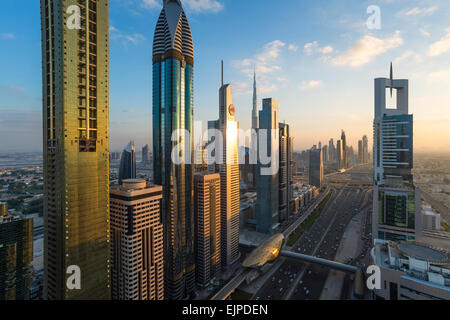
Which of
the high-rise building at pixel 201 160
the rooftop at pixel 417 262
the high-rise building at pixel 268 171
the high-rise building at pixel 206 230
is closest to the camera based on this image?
the rooftop at pixel 417 262

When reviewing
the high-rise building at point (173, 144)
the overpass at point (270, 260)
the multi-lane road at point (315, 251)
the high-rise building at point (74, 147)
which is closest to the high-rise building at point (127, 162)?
the high-rise building at point (173, 144)

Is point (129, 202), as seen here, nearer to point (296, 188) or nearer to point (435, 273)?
point (435, 273)

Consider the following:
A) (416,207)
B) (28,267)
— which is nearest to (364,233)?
(416,207)

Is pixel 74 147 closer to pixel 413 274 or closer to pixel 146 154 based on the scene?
pixel 413 274

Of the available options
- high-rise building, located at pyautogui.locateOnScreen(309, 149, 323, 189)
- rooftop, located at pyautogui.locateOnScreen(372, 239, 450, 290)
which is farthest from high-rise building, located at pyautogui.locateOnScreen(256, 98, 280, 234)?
high-rise building, located at pyautogui.locateOnScreen(309, 149, 323, 189)

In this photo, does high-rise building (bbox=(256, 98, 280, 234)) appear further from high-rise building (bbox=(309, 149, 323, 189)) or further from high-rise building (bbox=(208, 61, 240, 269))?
high-rise building (bbox=(309, 149, 323, 189))

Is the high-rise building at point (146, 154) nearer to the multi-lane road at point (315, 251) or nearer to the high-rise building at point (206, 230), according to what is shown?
the multi-lane road at point (315, 251)
